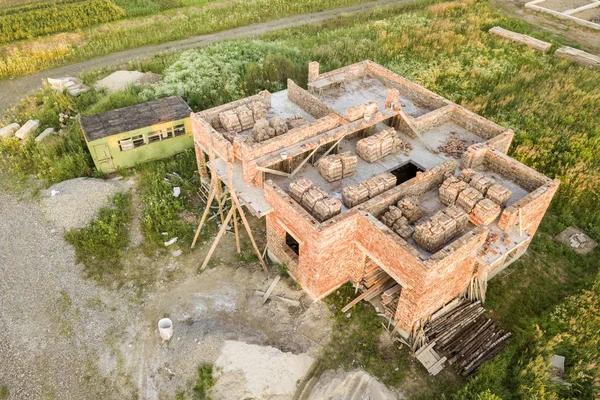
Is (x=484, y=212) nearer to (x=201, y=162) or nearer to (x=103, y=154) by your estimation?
(x=201, y=162)

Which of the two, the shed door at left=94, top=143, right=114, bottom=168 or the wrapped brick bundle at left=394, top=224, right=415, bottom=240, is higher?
the wrapped brick bundle at left=394, top=224, right=415, bottom=240

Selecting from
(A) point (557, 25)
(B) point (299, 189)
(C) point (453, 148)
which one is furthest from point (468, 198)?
(A) point (557, 25)

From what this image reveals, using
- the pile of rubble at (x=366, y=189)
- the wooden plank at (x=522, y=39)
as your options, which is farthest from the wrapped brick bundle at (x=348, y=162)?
the wooden plank at (x=522, y=39)

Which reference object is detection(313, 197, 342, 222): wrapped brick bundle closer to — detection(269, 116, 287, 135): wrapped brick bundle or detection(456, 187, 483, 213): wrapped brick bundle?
detection(456, 187, 483, 213): wrapped brick bundle

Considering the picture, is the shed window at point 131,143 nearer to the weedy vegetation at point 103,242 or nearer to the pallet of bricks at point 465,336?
the weedy vegetation at point 103,242

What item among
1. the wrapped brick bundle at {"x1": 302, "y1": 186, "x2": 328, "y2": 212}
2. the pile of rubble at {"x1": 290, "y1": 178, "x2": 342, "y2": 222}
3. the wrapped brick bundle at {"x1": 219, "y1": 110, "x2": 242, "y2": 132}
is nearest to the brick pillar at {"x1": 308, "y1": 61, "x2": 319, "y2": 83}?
the wrapped brick bundle at {"x1": 219, "y1": 110, "x2": 242, "y2": 132}
